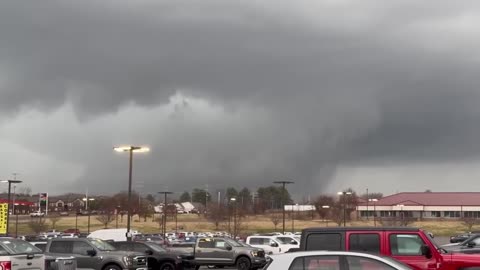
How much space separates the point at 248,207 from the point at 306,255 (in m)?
172

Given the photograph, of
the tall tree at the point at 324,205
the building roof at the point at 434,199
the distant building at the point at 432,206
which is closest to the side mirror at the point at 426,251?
the tall tree at the point at 324,205

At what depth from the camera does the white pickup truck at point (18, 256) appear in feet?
51.3

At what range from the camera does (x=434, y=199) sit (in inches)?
7185

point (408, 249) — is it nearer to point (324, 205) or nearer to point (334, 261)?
point (334, 261)

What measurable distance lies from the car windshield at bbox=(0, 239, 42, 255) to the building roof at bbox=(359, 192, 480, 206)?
532 feet

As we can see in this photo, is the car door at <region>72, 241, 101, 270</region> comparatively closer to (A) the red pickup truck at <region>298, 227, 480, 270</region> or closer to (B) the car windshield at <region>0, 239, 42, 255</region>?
(B) the car windshield at <region>0, 239, 42, 255</region>

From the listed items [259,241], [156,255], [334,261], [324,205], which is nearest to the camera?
[334,261]

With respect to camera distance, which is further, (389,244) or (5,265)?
(5,265)

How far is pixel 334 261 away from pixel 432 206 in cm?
17649

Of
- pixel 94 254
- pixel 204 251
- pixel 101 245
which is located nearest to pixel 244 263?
pixel 204 251

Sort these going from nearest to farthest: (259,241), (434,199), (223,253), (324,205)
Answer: (223,253), (259,241), (324,205), (434,199)

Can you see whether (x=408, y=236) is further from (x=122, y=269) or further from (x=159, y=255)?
(x=159, y=255)

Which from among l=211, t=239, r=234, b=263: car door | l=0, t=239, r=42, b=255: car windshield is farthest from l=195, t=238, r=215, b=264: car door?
l=0, t=239, r=42, b=255: car windshield

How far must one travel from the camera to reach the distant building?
17250 cm
